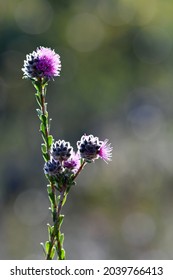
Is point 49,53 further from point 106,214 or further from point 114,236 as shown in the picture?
point 106,214

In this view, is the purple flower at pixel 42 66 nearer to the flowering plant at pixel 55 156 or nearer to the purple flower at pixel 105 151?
the flowering plant at pixel 55 156

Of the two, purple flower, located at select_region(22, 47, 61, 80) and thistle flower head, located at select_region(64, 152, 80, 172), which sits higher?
purple flower, located at select_region(22, 47, 61, 80)

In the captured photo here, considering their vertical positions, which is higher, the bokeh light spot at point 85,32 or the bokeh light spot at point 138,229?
the bokeh light spot at point 85,32

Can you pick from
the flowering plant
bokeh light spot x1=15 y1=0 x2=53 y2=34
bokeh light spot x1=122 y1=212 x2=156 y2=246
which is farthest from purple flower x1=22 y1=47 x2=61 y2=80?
bokeh light spot x1=15 y1=0 x2=53 y2=34

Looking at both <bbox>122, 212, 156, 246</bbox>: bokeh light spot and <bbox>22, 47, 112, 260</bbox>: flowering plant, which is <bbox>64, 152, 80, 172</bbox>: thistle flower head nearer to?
<bbox>22, 47, 112, 260</bbox>: flowering plant

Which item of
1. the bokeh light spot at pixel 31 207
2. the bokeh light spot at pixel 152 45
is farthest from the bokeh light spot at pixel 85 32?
the bokeh light spot at pixel 31 207

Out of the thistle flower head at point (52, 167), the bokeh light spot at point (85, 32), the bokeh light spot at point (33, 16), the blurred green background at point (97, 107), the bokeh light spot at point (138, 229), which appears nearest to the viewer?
the thistle flower head at point (52, 167)

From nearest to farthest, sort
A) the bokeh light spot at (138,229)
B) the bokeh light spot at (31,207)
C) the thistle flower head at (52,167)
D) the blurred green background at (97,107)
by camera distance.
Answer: the thistle flower head at (52,167), the bokeh light spot at (138,229), the bokeh light spot at (31,207), the blurred green background at (97,107)

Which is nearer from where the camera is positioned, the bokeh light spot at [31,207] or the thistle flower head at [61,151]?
the thistle flower head at [61,151]

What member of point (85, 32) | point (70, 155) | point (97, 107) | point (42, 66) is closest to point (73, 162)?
point (70, 155)
